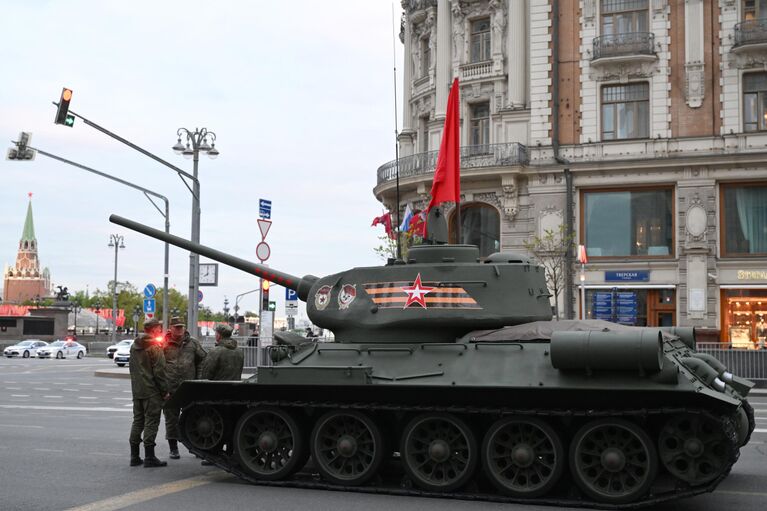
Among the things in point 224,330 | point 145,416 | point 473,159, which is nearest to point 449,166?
point 224,330

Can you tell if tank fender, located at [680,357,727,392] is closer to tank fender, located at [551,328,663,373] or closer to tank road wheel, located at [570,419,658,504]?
tank fender, located at [551,328,663,373]

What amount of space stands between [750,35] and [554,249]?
30.9ft

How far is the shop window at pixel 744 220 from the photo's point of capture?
101ft

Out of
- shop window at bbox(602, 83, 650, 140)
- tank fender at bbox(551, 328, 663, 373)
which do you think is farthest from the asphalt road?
shop window at bbox(602, 83, 650, 140)

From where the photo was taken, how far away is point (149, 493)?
31.5 feet

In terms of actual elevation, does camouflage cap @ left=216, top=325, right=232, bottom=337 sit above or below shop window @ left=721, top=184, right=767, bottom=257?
below

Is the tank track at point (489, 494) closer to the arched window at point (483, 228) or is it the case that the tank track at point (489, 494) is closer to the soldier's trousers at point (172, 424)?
the soldier's trousers at point (172, 424)

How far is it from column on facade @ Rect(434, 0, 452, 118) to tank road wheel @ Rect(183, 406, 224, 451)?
2517cm

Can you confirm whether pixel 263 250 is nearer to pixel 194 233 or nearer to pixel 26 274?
pixel 194 233

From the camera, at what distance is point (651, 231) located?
31750mm

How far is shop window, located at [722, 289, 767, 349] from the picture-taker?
1198 inches

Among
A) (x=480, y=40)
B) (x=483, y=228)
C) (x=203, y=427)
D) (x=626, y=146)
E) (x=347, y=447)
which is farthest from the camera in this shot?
(x=480, y=40)

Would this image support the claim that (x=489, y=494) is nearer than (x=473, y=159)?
Yes

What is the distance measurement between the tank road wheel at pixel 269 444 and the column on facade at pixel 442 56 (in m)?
25.4
